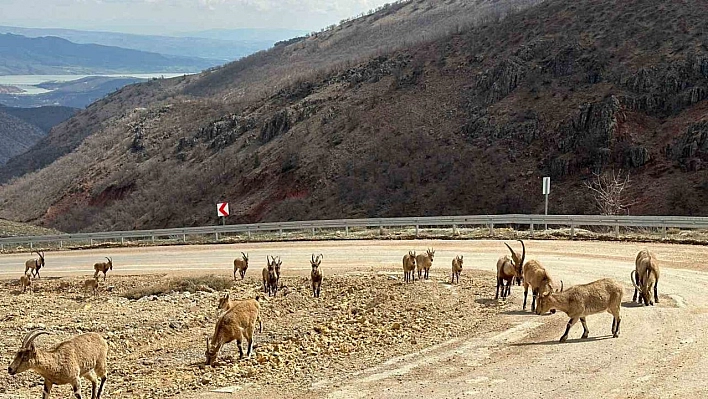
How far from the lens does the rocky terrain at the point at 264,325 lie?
14.0m

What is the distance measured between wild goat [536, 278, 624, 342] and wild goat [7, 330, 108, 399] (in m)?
8.65

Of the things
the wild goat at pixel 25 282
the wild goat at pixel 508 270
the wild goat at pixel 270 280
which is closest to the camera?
the wild goat at pixel 508 270

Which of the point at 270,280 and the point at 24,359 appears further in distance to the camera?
the point at 270,280

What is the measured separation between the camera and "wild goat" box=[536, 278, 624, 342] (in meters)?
14.6

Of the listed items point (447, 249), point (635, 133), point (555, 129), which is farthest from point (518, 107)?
point (447, 249)

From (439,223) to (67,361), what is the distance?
2421 cm

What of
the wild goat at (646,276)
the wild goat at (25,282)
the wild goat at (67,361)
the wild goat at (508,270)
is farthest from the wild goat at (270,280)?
the wild goat at (646,276)

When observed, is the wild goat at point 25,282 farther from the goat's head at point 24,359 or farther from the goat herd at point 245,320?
the goat's head at point 24,359

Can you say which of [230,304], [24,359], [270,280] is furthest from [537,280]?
[24,359]

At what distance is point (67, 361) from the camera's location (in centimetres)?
1233

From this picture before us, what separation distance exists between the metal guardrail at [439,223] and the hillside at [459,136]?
40.2ft

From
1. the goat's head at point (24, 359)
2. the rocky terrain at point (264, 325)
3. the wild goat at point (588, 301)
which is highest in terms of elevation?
the wild goat at point (588, 301)

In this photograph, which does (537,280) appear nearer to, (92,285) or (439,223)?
(92,285)

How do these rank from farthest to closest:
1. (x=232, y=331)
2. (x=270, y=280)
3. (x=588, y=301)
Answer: (x=270, y=280) → (x=588, y=301) → (x=232, y=331)
